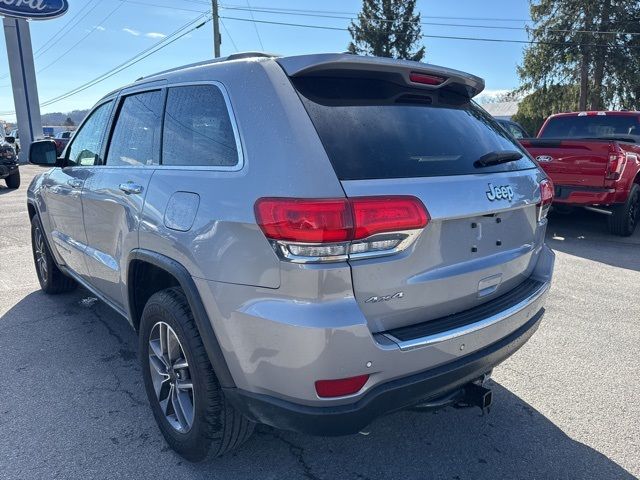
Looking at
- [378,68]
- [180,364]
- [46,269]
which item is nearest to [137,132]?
[180,364]

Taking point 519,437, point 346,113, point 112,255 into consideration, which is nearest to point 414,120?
point 346,113

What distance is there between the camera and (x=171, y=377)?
8.57 feet

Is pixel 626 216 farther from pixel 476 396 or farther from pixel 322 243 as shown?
pixel 322 243

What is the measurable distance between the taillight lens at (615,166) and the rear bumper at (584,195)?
18 cm

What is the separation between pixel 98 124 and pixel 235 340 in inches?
98.0

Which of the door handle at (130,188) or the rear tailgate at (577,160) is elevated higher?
the door handle at (130,188)

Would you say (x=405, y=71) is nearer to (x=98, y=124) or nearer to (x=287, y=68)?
(x=287, y=68)

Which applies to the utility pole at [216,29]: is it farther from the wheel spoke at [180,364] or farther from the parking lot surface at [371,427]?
the wheel spoke at [180,364]

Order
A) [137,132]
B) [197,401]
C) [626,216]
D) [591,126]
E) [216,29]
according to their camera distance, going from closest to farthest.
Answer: [197,401]
[137,132]
[626,216]
[591,126]
[216,29]

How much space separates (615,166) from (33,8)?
94.0 ft

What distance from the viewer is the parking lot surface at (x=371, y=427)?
2.49m

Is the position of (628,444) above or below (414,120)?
below

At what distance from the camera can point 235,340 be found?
79.7 inches

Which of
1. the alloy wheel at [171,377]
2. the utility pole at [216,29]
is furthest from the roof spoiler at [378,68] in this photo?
the utility pole at [216,29]
